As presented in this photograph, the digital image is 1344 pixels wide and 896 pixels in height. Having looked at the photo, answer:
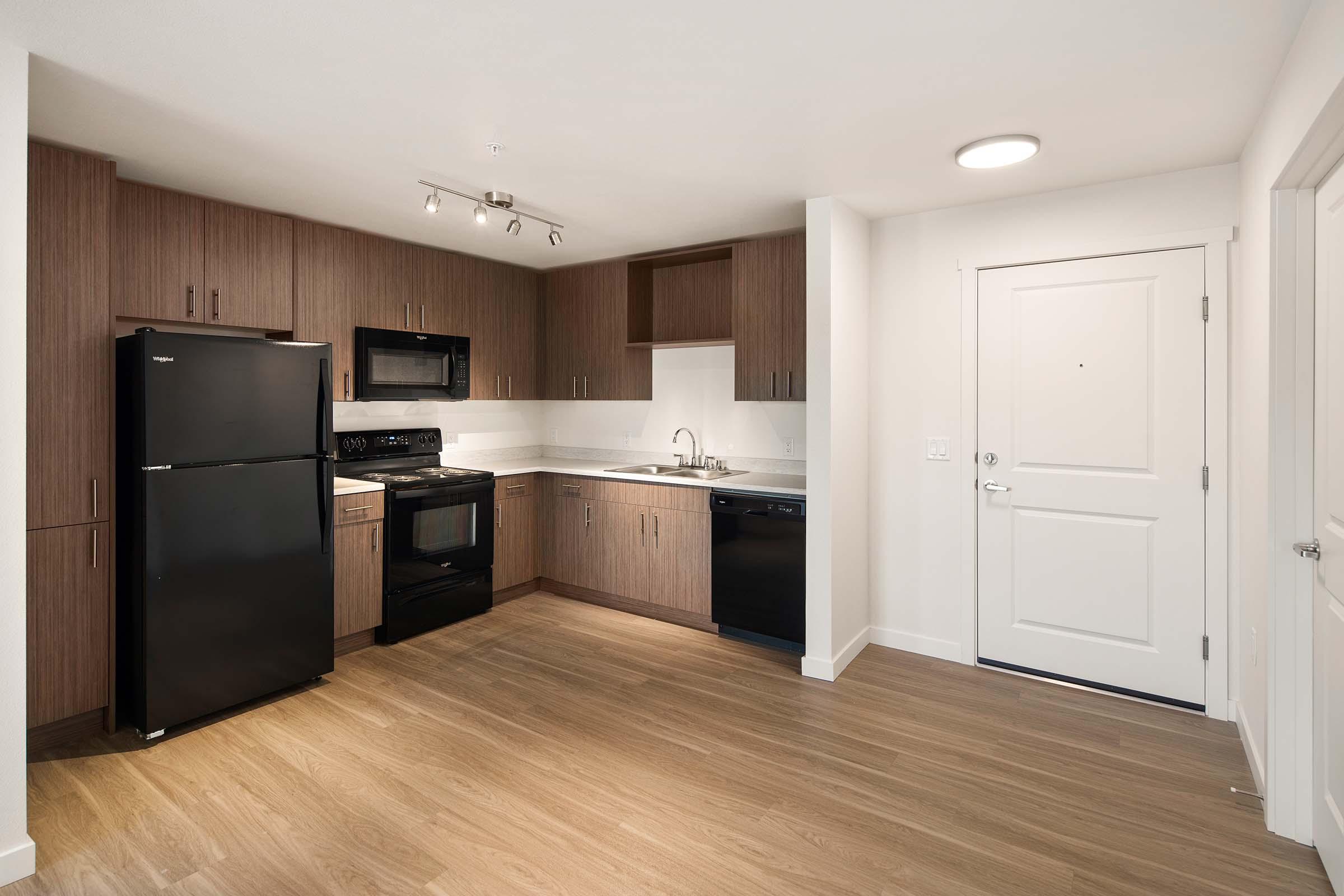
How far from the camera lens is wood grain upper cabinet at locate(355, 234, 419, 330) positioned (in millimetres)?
4023

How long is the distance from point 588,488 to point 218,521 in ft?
7.26

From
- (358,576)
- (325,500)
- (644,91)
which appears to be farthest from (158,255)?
(644,91)

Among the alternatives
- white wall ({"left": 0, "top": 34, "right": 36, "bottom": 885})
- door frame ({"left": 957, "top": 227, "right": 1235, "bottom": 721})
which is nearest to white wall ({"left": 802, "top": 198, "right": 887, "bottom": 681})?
door frame ({"left": 957, "top": 227, "right": 1235, "bottom": 721})

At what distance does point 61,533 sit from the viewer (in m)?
2.65

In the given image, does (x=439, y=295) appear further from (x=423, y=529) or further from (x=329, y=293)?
(x=423, y=529)

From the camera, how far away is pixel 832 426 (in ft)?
11.1

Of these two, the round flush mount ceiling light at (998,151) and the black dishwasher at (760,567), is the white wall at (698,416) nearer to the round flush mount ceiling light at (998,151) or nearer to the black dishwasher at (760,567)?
the black dishwasher at (760,567)

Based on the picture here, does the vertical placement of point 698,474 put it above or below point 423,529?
above

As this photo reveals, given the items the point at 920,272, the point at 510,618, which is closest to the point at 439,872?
the point at 510,618

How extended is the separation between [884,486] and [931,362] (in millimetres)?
734

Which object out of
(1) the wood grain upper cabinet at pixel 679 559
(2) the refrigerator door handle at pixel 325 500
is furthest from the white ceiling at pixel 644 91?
(1) the wood grain upper cabinet at pixel 679 559

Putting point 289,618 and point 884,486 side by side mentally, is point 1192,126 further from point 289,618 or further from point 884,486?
point 289,618

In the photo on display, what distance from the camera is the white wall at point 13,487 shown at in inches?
76.4

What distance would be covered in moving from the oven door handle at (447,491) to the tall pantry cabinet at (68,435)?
4.46ft
